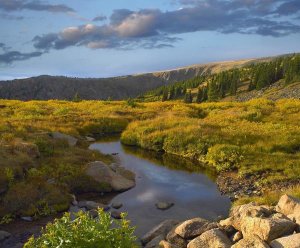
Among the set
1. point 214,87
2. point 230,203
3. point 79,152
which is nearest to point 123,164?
point 79,152

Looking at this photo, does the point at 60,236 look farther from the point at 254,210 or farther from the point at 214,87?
the point at 214,87

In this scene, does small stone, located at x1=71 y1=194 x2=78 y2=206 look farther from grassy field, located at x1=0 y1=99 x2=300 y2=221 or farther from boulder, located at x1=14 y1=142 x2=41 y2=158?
boulder, located at x1=14 y1=142 x2=41 y2=158

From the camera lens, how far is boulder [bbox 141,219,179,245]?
1773 centimetres

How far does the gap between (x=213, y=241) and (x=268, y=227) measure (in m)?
2.15

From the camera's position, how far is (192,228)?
1714 cm

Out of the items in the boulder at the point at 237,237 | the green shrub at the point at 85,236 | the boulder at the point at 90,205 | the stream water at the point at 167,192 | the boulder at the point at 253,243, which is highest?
the green shrub at the point at 85,236

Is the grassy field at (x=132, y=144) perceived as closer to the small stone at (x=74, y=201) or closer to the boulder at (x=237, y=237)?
the small stone at (x=74, y=201)

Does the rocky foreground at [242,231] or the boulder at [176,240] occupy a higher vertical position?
the rocky foreground at [242,231]

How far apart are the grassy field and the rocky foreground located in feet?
17.5

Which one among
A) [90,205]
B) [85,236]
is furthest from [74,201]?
[85,236]

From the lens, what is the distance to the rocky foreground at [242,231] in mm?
13305

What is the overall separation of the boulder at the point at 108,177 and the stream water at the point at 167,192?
52 centimetres

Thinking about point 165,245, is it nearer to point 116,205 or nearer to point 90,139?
point 116,205

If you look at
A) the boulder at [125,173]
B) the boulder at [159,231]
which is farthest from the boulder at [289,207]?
the boulder at [125,173]
